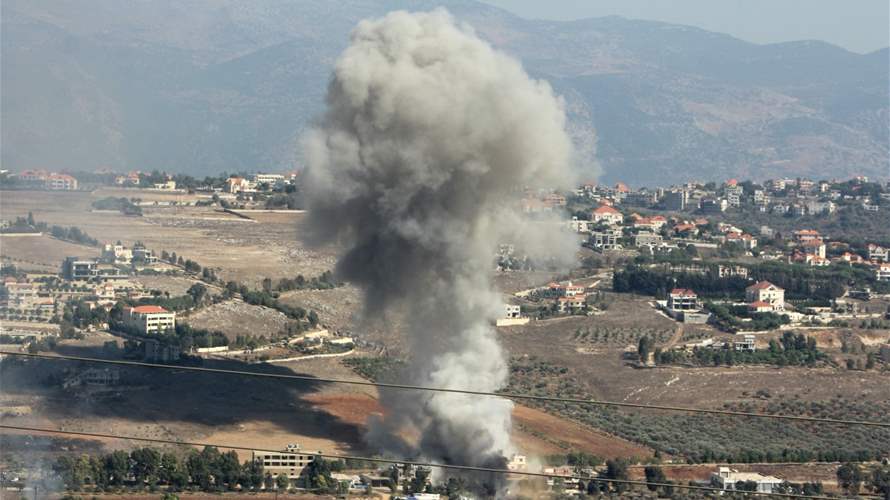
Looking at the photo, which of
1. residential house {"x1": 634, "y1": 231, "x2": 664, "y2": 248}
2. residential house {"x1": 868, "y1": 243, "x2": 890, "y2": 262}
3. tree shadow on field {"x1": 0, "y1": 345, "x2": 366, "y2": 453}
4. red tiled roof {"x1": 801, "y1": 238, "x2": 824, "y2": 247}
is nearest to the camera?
tree shadow on field {"x1": 0, "y1": 345, "x2": 366, "y2": 453}

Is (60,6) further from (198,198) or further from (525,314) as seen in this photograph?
(525,314)

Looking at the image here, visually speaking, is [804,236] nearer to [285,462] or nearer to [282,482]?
[285,462]

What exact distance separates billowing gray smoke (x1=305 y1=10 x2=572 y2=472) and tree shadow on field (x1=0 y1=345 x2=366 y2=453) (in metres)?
3.39

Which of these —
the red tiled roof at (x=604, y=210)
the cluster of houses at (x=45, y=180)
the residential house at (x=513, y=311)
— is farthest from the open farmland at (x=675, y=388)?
the red tiled roof at (x=604, y=210)

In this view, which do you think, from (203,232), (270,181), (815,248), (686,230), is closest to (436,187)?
(203,232)

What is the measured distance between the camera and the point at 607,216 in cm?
11862

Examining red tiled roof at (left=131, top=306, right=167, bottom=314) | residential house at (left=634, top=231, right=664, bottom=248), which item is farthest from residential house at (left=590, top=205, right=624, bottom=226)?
red tiled roof at (left=131, top=306, right=167, bottom=314)

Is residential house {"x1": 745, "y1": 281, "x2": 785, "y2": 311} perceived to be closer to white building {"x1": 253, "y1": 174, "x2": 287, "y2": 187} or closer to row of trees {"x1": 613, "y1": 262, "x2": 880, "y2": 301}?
row of trees {"x1": 613, "y1": 262, "x2": 880, "y2": 301}

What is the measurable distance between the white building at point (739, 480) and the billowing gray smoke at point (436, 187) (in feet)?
18.7

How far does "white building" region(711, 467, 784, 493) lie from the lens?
43.2 metres

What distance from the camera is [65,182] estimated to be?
10538 centimetres

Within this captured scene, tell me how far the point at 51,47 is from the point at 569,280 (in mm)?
46548

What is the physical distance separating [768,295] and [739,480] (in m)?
38.9

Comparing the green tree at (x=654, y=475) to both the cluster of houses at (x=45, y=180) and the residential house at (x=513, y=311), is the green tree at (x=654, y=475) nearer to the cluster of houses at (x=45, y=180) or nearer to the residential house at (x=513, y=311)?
the residential house at (x=513, y=311)
